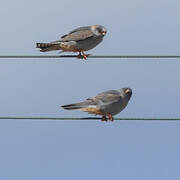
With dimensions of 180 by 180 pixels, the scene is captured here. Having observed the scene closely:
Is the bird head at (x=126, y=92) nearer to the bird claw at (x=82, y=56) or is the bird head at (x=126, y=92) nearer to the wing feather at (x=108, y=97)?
the wing feather at (x=108, y=97)

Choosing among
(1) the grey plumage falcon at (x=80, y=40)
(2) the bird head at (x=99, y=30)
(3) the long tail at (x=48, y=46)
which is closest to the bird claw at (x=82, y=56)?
(1) the grey plumage falcon at (x=80, y=40)

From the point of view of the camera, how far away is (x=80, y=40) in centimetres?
1412

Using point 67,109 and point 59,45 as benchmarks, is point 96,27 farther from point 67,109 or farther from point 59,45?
point 67,109

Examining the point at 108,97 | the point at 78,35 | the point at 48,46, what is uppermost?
the point at 78,35

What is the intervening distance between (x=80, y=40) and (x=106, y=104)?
1.59 meters

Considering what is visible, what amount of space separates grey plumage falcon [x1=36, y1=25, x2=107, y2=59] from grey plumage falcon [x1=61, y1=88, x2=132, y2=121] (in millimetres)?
887

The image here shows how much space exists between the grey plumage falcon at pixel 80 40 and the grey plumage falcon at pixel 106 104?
2.91 ft

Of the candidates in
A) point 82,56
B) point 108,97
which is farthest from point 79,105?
point 82,56

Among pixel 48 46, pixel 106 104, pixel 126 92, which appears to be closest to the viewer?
pixel 106 104

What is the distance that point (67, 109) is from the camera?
1252cm

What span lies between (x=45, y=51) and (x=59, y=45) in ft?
1.69

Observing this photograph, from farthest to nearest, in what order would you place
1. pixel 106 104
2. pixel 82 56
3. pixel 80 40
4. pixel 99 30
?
pixel 99 30, pixel 80 40, pixel 82 56, pixel 106 104

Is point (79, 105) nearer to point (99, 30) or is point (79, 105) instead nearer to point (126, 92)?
point (126, 92)

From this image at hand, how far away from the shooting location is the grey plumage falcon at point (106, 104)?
42.9 ft
